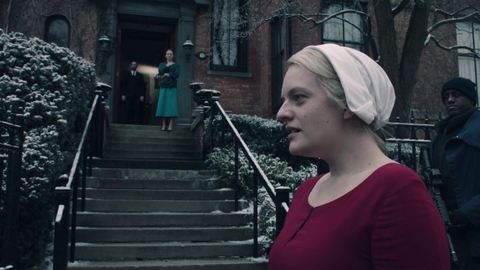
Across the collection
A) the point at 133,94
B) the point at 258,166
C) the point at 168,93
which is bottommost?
the point at 258,166

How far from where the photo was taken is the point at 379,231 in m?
1.09

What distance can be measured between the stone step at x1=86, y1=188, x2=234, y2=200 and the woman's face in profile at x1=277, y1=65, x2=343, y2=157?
490 cm

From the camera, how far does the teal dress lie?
9281 mm

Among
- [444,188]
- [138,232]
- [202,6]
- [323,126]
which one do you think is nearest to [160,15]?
[202,6]

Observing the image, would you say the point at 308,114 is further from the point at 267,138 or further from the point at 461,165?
the point at 267,138

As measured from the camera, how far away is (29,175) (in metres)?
4.26

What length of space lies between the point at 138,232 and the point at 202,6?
28.1 ft

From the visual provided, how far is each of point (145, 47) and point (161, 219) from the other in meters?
11.5

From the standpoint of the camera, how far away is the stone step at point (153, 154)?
8.01m

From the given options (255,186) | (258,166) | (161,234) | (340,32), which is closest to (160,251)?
(161,234)

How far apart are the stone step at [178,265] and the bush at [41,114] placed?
0.52m

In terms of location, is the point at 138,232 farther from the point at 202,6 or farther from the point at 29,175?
the point at 202,6

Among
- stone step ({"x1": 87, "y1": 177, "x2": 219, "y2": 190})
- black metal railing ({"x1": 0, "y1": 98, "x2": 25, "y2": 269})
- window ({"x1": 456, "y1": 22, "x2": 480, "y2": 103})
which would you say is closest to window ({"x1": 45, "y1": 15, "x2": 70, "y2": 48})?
stone step ({"x1": 87, "y1": 177, "x2": 219, "y2": 190})

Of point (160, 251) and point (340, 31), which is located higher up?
point (340, 31)
